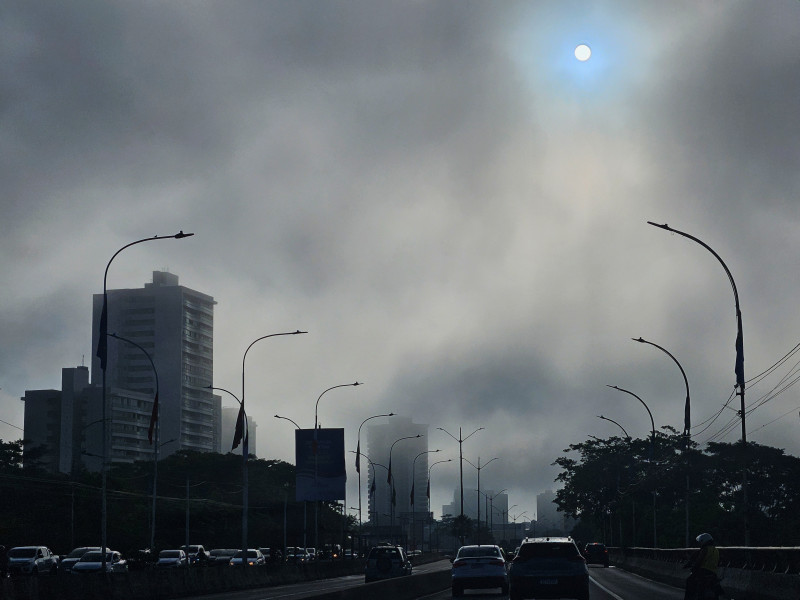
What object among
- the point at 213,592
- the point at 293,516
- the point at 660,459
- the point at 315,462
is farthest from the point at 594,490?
the point at 213,592

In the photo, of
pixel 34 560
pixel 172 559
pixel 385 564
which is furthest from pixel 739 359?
pixel 172 559

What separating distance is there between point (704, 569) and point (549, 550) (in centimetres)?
759

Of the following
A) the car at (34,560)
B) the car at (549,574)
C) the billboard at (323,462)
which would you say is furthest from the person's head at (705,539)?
the billboard at (323,462)

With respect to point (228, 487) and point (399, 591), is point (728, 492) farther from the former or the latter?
point (399, 591)

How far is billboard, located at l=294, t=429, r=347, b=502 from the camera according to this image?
85438 mm

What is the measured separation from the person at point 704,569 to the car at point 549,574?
6385 millimetres

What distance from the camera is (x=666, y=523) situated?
394ft

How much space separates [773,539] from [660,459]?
29108 millimetres

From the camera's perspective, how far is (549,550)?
27.3m

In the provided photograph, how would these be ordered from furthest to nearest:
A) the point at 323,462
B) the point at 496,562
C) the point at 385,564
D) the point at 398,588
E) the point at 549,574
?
the point at 323,462
the point at 385,564
the point at 496,562
the point at 398,588
the point at 549,574

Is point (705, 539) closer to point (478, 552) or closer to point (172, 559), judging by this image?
point (478, 552)

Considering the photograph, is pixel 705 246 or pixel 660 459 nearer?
pixel 705 246

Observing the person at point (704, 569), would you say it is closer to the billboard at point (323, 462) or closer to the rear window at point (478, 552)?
the rear window at point (478, 552)

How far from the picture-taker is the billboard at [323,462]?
85.4 meters
